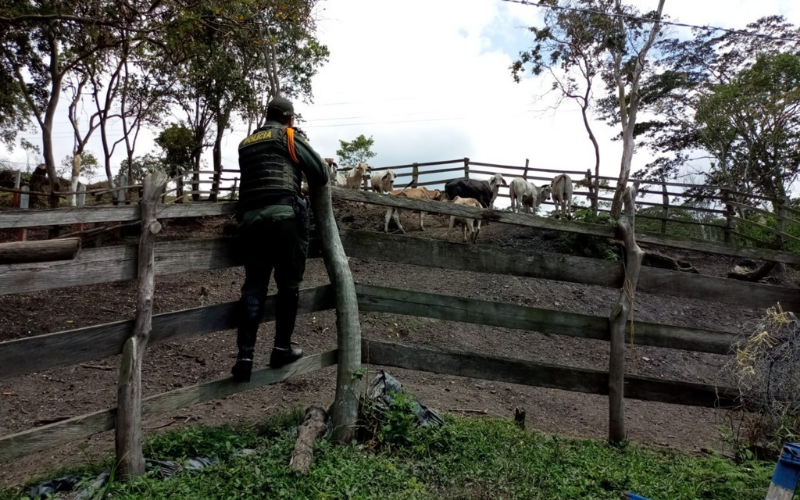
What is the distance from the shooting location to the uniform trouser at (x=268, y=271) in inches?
133

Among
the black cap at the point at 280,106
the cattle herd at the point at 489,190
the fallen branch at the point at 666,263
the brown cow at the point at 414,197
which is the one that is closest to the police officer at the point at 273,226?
the black cap at the point at 280,106

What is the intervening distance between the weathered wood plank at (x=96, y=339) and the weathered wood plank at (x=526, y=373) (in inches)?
29.5

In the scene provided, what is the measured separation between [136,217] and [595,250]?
35.7ft

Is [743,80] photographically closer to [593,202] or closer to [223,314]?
[593,202]

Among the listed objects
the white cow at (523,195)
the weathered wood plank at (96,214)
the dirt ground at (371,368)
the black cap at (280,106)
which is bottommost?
the dirt ground at (371,368)

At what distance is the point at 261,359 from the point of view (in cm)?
640

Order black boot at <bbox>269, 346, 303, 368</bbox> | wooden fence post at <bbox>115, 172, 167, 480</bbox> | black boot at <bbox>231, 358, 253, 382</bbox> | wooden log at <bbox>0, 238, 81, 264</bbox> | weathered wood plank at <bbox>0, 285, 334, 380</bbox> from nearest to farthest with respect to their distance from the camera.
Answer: wooden log at <bbox>0, 238, 81, 264</bbox> → weathered wood plank at <bbox>0, 285, 334, 380</bbox> → wooden fence post at <bbox>115, 172, 167, 480</bbox> → black boot at <bbox>231, 358, 253, 382</bbox> → black boot at <bbox>269, 346, 303, 368</bbox>

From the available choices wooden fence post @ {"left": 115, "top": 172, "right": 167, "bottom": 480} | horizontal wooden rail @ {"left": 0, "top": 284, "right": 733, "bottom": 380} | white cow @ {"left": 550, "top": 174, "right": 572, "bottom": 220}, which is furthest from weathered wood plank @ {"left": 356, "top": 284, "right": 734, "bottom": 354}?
white cow @ {"left": 550, "top": 174, "right": 572, "bottom": 220}

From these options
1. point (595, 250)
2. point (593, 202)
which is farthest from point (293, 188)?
point (593, 202)

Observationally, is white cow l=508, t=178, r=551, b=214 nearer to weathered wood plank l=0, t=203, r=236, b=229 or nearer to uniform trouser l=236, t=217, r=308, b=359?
uniform trouser l=236, t=217, r=308, b=359

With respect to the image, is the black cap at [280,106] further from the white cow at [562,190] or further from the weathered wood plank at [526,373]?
the white cow at [562,190]

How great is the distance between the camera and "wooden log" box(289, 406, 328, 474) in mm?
2887

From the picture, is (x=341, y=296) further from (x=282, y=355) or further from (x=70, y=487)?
(x=70, y=487)

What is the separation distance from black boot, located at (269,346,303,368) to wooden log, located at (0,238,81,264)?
4.62ft
